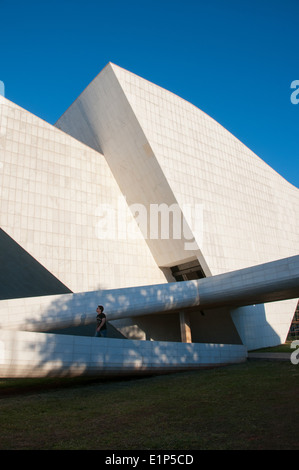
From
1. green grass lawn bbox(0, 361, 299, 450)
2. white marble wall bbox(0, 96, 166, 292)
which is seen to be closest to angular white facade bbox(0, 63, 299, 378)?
white marble wall bbox(0, 96, 166, 292)

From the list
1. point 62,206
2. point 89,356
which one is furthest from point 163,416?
point 62,206

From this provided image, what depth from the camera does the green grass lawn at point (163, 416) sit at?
4750 mm

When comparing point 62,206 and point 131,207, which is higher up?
point 131,207

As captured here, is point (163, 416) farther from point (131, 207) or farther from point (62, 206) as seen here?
point (131, 207)

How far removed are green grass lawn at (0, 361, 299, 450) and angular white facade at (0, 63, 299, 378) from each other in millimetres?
9721

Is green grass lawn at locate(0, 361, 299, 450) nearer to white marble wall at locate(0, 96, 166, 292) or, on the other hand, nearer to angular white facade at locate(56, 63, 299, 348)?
white marble wall at locate(0, 96, 166, 292)

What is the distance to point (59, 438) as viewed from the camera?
17.0ft

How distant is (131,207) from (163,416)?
17.7 m

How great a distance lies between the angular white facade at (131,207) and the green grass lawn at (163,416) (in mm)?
9721

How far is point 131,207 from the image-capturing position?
2322 centimetres

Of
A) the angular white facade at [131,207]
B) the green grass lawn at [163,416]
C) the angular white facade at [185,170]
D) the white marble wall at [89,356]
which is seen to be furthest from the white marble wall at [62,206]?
the green grass lawn at [163,416]

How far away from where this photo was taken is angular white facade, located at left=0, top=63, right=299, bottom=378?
18.5 m
